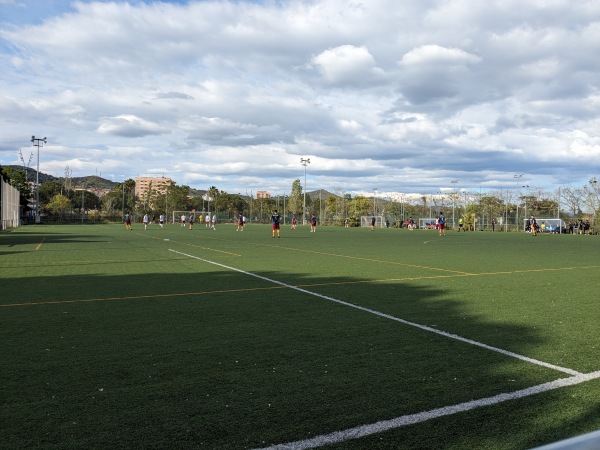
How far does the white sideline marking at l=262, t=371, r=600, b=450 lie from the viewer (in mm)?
3490

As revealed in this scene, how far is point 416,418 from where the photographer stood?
388 centimetres

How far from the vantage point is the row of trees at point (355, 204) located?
63.2m

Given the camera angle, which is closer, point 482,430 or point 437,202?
point 482,430

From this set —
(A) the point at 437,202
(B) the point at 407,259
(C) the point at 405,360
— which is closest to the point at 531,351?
(C) the point at 405,360

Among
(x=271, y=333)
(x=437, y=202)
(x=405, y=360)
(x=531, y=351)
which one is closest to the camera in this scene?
(x=405, y=360)

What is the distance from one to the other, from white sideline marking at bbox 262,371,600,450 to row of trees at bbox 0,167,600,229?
5740 cm

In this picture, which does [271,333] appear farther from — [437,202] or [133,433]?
[437,202]

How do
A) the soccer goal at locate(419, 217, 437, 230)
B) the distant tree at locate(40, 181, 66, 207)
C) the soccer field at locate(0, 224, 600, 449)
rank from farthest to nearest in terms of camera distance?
the distant tree at locate(40, 181, 66, 207) → the soccer goal at locate(419, 217, 437, 230) → the soccer field at locate(0, 224, 600, 449)

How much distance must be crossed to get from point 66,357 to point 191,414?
2.29 meters

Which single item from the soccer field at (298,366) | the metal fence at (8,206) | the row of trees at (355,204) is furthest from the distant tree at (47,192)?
the soccer field at (298,366)

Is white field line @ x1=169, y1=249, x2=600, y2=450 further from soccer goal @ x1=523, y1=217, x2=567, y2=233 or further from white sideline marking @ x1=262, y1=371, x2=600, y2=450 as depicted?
soccer goal @ x1=523, y1=217, x2=567, y2=233

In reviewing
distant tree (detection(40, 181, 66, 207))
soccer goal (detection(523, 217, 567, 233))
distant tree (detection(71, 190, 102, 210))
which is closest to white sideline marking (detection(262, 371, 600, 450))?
soccer goal (detection(523, 217, 567, 233))

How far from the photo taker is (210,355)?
566cm

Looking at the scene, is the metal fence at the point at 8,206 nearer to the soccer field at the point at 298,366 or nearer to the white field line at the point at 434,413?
the soccer field at the point at 298,366
